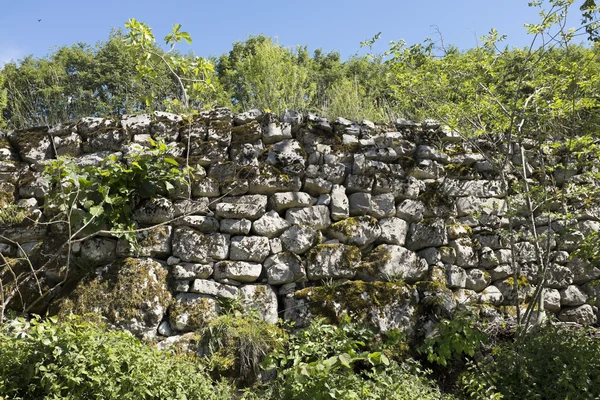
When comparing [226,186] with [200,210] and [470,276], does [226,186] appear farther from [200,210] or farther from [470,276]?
[470,276]

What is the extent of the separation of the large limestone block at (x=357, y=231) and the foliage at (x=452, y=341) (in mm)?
980

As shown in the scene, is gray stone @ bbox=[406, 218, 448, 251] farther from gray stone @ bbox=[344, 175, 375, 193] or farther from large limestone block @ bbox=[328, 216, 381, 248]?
gray stone @ bbox=[344, 175, 375, 193]

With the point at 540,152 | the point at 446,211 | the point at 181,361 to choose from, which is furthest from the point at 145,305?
the point at 540,152

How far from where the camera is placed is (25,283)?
4.36 meters

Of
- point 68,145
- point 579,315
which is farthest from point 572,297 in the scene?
point 68,145

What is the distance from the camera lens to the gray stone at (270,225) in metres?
4.56

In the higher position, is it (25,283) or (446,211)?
(446,211)

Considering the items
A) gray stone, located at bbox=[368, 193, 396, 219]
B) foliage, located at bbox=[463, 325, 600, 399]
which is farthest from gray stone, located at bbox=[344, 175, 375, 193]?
foliage, located at bbox=[463, 325, 600, 399]

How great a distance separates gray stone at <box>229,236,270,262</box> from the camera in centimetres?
447

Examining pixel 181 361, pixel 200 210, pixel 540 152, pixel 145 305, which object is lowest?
pixel 181 361

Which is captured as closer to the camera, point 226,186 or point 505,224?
point 226,186

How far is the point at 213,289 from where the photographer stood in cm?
434

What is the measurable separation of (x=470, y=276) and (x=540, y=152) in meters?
1.43

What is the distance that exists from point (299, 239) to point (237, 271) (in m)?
0.63
